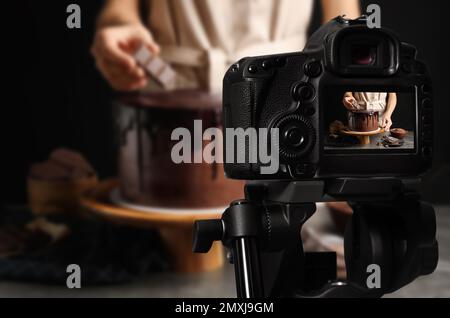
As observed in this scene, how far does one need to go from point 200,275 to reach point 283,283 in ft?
1.84

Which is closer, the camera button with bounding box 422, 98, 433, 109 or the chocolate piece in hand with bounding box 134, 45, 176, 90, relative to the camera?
the camera button with bounding box 422, 98, 433, 109

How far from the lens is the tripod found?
37 cm

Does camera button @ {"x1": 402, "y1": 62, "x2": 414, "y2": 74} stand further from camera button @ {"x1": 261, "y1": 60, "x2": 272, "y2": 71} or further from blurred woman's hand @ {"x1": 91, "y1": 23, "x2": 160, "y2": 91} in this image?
blurred woman's hand @ {"x1": 91, "y1": 23, "x2": 160, "y2": 91}

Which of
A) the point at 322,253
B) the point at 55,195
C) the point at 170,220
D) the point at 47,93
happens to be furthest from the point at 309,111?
the point at 47,93

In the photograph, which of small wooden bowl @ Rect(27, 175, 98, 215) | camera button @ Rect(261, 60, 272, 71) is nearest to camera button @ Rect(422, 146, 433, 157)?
camera button @ Rect(261, 60, 272, 71)

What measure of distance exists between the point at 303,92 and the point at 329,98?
0.05 feet

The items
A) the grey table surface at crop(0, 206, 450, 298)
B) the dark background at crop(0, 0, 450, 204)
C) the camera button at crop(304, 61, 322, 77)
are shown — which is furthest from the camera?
the dark background at crop(0, 0, 450, 204)

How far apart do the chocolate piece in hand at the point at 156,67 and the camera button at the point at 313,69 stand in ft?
1.74

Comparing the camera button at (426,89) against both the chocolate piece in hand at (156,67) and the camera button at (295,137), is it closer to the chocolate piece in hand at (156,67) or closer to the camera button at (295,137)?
the camera button at (295,137)

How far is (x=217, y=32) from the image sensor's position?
94 centimetres

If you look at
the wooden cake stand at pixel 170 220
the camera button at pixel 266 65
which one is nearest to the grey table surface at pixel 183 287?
the wooden cake stand at pixel 170 220

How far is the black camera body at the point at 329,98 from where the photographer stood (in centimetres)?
36

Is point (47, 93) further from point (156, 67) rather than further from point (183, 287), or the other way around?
point (183, 287)

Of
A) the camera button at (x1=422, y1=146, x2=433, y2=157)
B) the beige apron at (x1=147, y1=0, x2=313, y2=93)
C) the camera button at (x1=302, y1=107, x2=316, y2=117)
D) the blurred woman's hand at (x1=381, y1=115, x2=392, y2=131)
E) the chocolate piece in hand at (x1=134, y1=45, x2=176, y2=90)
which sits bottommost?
the camera button at (x1=422, y1=146, x2=433, y2=157)
